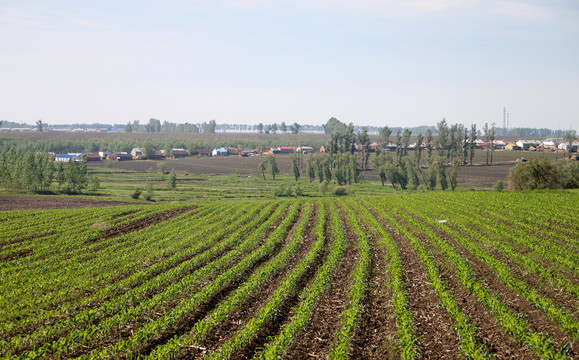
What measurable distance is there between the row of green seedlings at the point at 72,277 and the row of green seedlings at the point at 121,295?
3.73 ft

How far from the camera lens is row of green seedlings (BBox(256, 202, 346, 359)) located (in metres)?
14.9

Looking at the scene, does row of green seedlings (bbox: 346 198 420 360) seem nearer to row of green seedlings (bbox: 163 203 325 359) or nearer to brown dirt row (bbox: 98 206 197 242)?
row of green seedlings (bbox: 163 203 325 359)

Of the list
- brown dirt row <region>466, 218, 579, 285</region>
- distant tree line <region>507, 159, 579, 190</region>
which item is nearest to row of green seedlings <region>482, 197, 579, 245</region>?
brown dirt row <region>466, 218, 579, 285</region>

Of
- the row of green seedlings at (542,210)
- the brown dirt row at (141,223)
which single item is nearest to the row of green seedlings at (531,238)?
the row of green seedlings at (542,210)

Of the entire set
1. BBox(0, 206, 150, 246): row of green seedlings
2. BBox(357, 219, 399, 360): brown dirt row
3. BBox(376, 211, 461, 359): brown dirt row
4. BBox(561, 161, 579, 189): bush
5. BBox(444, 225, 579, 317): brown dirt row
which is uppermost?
BBox(561, 161, 579, 189): bush

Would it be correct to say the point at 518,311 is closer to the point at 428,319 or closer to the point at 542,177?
the point at 428,319

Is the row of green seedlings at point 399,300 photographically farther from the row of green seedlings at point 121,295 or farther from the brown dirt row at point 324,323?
the row of green seedlings at point 121,295

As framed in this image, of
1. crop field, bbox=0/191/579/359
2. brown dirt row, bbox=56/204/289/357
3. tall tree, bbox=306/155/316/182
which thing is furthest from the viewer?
tall tree, bbox=306/155/316/182

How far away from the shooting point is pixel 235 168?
177500mm

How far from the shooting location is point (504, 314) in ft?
56.2

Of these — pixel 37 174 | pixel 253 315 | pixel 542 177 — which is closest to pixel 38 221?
pixel 253 315

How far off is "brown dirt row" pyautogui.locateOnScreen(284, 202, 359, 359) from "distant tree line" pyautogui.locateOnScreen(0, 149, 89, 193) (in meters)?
87.5

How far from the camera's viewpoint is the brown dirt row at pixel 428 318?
1512 centimetres

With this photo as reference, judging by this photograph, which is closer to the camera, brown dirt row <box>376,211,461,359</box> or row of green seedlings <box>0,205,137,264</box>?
brown dirt row <box>376,211,461,359</box>
